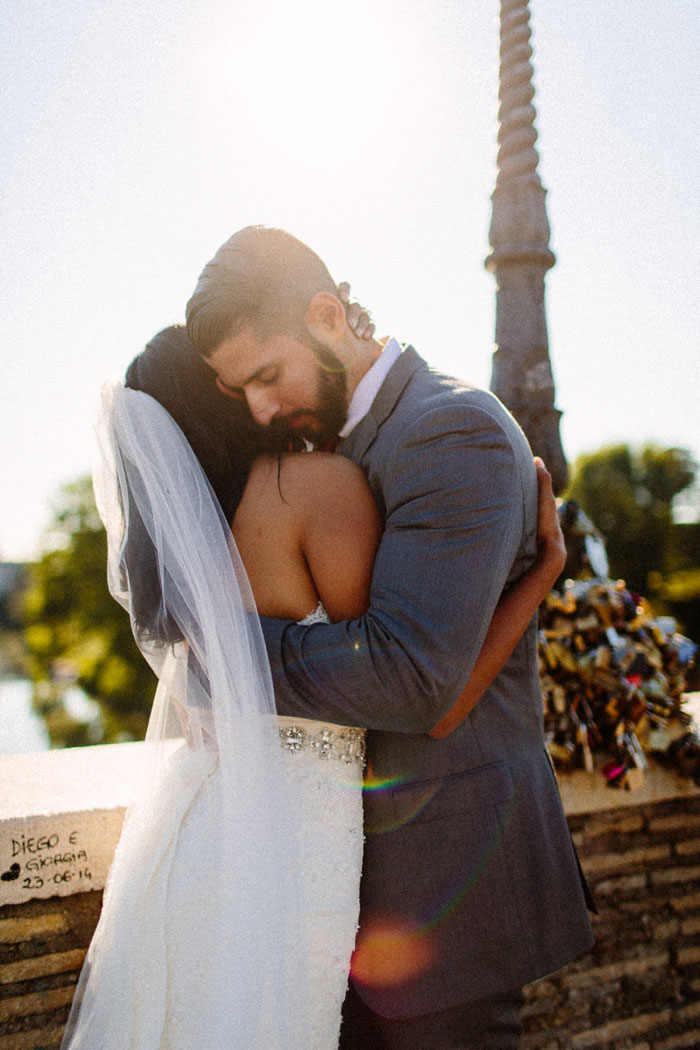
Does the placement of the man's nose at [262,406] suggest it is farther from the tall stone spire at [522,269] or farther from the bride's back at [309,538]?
the tall stone spire at [522,269]

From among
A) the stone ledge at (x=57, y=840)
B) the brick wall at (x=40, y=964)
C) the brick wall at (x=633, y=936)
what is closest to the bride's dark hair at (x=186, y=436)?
the stone ledge at (x=57, y=840)

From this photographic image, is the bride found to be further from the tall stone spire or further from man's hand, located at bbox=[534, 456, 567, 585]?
the tall stone spire

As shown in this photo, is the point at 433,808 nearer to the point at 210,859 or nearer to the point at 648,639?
the point at 210,859

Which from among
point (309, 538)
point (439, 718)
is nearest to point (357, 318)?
point (309, 538)

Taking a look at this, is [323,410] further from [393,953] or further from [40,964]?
[40,964]

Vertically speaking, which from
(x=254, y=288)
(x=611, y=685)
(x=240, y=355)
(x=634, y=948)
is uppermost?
(x=254, y=288)

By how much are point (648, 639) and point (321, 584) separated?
2.11 meters

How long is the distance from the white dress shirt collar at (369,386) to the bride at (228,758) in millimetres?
269

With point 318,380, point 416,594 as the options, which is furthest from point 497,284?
point 416,594

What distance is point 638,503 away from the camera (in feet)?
120

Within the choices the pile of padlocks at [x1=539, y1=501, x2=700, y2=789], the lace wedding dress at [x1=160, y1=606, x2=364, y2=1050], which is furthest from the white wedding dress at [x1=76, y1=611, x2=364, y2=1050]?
the pile of padlocks at [x1=539, y1=501, x2=700, y2=789]

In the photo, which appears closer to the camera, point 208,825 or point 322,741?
point 208,825

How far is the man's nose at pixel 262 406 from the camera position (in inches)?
78.7

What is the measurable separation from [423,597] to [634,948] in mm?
2426
